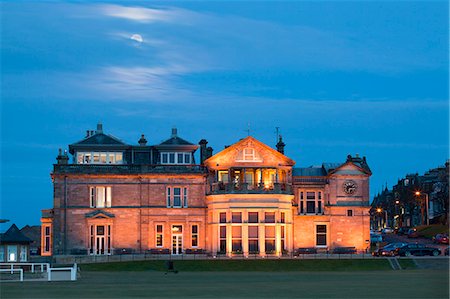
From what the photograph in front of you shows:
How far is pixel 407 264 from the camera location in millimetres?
70062

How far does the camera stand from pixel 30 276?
55250 millimetres

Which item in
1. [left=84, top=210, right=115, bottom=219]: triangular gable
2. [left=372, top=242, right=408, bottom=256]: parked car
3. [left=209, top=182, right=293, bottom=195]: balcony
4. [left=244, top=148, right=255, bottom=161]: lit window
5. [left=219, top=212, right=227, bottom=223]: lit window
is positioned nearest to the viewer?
[left=372, top=242, right=408, bottom=256]: parked car

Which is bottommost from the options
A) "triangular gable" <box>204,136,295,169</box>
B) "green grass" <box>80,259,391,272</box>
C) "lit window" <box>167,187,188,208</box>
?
"green grass" <box>80,259,391,272</box>

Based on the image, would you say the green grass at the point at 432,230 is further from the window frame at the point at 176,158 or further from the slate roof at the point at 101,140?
the slate roof at the point at 101,140

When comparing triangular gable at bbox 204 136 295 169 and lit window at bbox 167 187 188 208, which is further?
lit window at bbox 167 187 188 208

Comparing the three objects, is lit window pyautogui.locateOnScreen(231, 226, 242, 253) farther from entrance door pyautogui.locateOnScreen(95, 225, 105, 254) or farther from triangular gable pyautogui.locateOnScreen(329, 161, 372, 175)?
entrance door pyautogui.locateOnScreen(95, 225, 105, 254)

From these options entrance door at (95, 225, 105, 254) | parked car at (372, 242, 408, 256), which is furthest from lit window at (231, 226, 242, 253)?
parked car at (372, 242, 408, 256)

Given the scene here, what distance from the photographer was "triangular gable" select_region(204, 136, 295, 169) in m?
81.2

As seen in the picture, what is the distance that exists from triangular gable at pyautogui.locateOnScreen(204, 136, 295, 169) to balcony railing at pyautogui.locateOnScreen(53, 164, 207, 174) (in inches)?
68.8

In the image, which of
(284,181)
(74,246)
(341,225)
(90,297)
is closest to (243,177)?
(284,181)

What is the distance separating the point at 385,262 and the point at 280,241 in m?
12.5

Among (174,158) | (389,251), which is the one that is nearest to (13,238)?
(174,158)

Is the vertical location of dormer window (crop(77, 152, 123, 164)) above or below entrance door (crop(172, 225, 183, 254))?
above

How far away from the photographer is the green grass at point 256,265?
68438 mm
